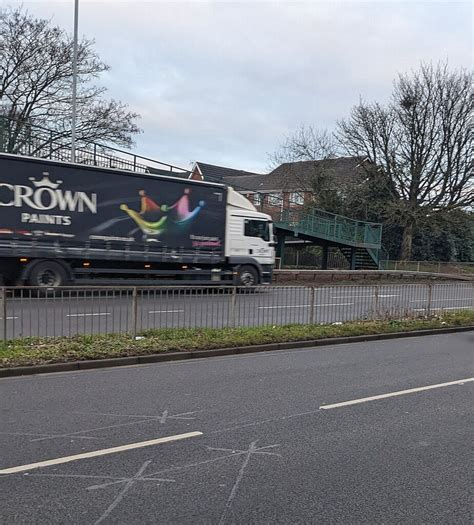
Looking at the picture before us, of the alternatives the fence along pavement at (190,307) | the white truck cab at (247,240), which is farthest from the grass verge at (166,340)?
the white truck cab at (247,240)

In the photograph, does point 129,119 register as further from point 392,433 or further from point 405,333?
point 392,433

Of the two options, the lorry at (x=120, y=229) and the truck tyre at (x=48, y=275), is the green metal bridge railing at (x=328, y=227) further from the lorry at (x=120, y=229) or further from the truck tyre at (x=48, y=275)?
the truck tyre at (x=48, y=275)

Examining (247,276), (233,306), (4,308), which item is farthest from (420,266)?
(4,308)

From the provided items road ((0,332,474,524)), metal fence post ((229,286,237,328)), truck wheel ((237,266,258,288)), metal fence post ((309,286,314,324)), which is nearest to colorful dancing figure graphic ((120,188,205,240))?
truck wheel ((237,266,258,288))

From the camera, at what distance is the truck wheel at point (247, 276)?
21.9 meters

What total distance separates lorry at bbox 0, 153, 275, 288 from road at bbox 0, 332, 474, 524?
1049 centimetres

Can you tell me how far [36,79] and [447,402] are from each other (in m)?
30.5

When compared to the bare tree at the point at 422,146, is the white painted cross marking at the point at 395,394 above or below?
below

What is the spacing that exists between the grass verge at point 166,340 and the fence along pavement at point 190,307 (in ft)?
1.65

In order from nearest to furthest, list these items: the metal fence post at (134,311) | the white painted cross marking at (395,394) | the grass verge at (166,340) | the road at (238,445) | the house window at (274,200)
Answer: the road at (238,445) < the white painted cross marking at (395,394) < the grass verge at (166,340) < the metal fence post at (134,311) < the house window at (274,200)

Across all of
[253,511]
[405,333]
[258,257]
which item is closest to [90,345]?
[253,511]

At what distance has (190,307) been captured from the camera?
11062mm

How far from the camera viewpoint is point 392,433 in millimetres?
5277

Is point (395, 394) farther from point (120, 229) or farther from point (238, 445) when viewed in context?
point (120, 229)
